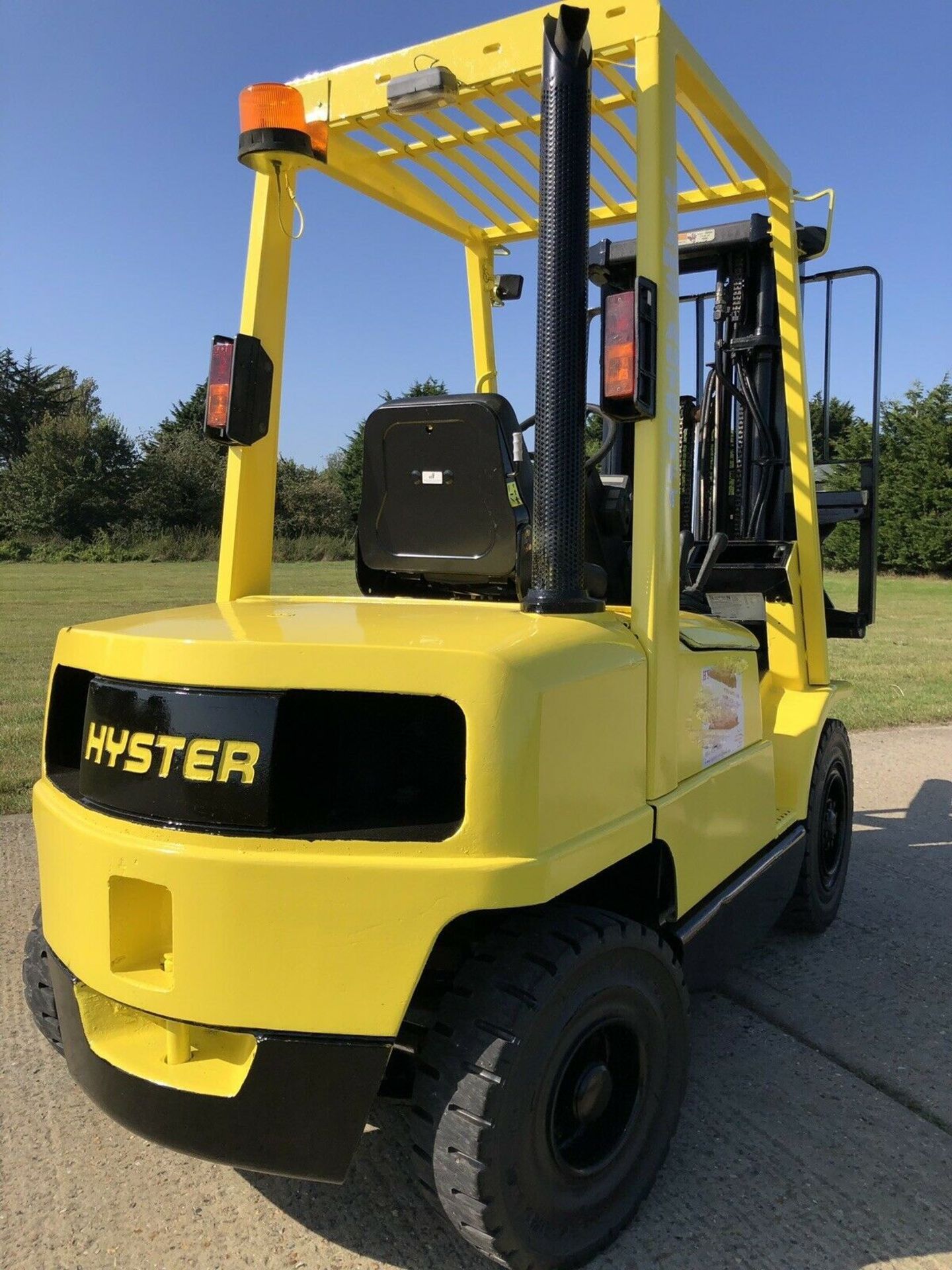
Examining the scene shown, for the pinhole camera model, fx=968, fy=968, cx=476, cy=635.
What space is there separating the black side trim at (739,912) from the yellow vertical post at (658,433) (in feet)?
1.68

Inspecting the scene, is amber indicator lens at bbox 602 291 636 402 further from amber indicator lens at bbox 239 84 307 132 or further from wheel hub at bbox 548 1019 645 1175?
wheel hub at bbox 548 1019 645 1175

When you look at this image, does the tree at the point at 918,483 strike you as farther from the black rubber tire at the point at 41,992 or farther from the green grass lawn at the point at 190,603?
the black rubber tire at the point at 41,992

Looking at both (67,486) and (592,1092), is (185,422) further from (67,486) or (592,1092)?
(592,1092)

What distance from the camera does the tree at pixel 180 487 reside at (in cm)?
4191

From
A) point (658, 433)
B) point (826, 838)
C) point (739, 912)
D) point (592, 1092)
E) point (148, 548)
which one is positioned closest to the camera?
point (592, 1092)

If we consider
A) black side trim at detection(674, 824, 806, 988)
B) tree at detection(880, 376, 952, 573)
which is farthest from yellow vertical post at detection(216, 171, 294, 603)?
tree at detection(880, 376, 952, 573)

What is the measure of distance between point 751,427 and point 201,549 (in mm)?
33862

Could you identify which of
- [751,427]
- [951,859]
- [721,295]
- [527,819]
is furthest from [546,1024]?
[951,859]

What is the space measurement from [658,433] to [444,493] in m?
0.72

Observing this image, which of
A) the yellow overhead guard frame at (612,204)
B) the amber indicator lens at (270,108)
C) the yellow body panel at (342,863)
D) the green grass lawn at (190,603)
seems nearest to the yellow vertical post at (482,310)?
the yellow overhead guard frame at (612,204)

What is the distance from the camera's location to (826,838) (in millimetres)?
4160

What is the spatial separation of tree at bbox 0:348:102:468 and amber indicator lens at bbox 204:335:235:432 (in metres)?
48.9

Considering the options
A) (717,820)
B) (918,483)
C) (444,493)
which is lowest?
(717,820)

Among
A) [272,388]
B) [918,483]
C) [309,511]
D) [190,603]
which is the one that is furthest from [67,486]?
[272,388]
